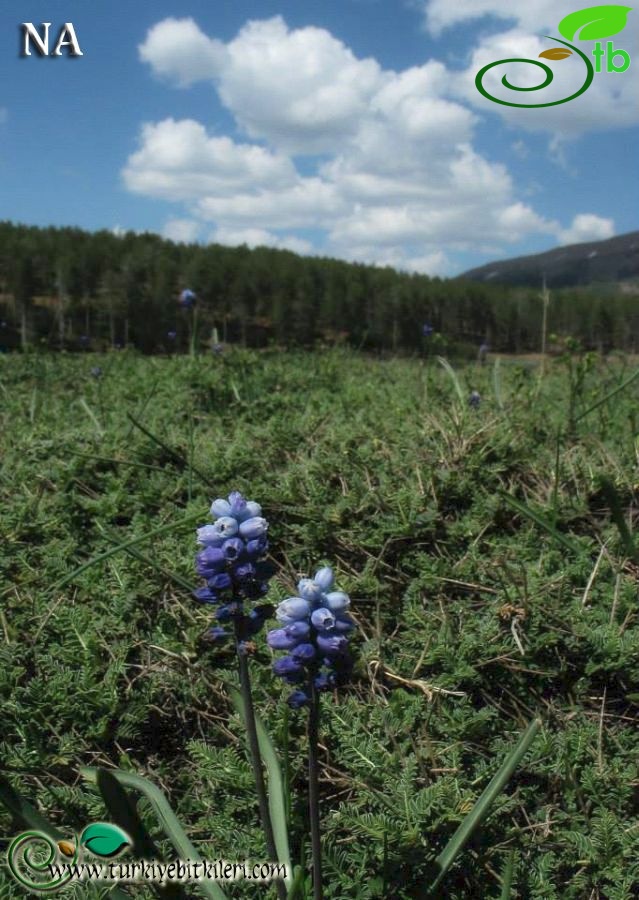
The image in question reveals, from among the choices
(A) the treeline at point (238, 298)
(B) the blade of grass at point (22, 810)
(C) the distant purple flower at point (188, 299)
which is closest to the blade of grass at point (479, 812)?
(B) the blade of grass at point (22, 810)

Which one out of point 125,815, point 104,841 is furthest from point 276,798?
point 125,815

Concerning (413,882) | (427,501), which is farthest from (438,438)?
(413,882)

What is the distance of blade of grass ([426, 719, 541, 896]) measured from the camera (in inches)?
67.6

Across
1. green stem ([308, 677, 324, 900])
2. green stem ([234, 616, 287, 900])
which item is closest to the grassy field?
green stem ([234, 616, 287, 900])

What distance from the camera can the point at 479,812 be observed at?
1.72m

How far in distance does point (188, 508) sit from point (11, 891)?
1.42 meters

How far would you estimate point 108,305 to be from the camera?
5269cm

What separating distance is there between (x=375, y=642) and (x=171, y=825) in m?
0.90

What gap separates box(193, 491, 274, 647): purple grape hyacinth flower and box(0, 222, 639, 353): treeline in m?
46.9

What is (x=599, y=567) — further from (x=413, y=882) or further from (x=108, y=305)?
(x=108, y=305)

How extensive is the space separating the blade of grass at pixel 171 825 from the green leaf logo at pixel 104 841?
0.10 metres

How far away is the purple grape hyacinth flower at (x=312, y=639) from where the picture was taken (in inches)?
56.2

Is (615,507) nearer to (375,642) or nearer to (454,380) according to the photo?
(375,642)

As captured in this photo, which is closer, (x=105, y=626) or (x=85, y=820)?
(x=85, y=820)
